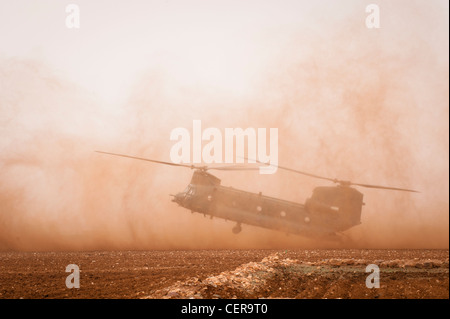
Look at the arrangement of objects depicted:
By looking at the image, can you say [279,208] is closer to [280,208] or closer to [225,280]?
[280,208]

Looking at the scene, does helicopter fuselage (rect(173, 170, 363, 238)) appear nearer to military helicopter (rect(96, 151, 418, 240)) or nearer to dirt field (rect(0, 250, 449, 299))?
military helicopter (rect(96, 151, 418, 240))

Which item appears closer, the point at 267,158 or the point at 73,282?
the point at 73,282

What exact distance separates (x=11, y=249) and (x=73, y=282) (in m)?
17.8

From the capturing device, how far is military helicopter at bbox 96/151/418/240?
22.9m

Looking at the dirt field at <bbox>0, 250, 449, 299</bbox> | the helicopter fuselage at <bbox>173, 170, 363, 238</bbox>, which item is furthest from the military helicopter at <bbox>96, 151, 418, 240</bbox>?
the dirt field at <bbox>0, 250, 449, 299</bbox>

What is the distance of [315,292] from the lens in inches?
581

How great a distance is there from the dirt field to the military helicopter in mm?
2125

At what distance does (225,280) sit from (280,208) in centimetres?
833

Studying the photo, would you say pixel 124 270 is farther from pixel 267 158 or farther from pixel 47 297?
pixel 267 158

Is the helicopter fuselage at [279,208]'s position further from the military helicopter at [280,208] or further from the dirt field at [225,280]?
the dirt field at [225,280]

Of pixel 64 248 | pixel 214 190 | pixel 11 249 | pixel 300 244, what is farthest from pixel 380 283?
pixel 11 249

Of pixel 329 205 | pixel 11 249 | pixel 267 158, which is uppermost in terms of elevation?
pixel 267 158

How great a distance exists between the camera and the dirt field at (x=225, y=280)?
47.0 ft
